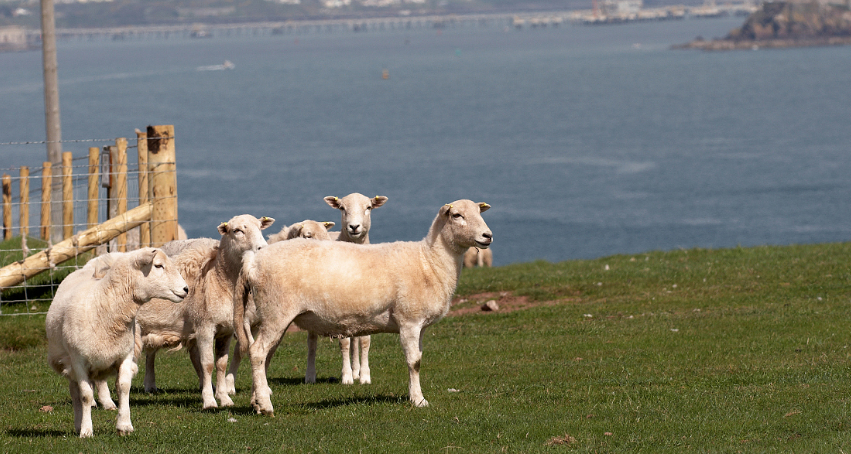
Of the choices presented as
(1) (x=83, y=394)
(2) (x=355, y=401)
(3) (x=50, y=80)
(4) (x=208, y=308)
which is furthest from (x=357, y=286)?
(3) (x=50, y=80)

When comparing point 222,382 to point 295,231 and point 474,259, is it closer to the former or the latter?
point 295,231

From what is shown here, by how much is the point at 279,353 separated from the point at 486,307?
5574 millimetres

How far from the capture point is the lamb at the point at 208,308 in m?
12.1

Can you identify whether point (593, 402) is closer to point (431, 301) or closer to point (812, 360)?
point (431, 301)

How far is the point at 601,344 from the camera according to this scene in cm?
1666

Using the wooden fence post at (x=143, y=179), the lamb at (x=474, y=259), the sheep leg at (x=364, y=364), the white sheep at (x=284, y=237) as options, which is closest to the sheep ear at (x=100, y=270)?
the white sheep at (x=284, y=237)

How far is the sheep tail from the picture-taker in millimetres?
11508

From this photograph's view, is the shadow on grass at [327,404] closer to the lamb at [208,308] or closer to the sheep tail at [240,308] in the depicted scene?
the lamb at [208,308]

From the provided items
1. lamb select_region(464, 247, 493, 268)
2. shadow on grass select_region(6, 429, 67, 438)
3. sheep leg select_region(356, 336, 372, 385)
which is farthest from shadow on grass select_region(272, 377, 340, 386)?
lamb select_region(464, 247, 493, 268)

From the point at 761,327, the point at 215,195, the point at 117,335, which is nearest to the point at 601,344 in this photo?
the point at 761,327

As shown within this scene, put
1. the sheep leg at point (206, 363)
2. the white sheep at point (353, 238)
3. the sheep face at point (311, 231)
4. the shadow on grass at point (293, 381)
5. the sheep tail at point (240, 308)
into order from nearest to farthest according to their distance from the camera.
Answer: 1. the sheep tail at point (240, 308)
2. the sheep leg at point (206, 363)
3. the white sheep at point (353, 238)
4. the sheep face at point (311, 231)
5. the shadow on grass at point (293, 381)

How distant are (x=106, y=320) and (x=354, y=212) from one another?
14.9 feet

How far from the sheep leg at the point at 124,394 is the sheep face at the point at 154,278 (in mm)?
703

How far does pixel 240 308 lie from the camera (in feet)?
38.0
